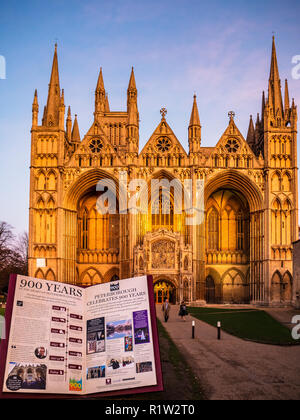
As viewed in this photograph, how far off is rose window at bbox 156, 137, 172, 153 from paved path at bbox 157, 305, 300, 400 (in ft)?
101

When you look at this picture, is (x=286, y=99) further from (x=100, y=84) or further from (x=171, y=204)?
(x=100, y=84)

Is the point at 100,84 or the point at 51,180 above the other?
the point at 100,84

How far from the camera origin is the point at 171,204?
50281mm

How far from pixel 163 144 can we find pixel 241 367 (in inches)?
1507

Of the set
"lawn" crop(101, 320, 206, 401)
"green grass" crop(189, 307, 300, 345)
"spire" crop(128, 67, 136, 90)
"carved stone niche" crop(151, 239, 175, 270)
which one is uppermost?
"spire" crop(128, 67, 136, 90)

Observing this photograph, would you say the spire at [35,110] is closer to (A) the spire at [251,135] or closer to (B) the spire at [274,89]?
(B) the spire at [274,89]

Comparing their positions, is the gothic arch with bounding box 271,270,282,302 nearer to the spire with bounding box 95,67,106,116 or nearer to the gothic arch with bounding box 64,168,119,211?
the gothic arch with bounding box 64,168,119,211

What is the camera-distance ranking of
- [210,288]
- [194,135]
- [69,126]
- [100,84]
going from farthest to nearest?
[100,84]
[69,126]
[210,288]
[194,135]

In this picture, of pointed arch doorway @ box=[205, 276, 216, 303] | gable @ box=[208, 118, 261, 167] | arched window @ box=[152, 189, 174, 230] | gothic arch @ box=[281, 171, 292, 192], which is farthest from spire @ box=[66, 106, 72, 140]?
gothic arch @ box=[281, 171, 292, 192]

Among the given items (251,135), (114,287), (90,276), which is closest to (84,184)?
(90,276)

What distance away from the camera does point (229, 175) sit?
163 ft

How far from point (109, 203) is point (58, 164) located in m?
8.07

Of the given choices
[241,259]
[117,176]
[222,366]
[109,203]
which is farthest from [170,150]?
[222,366]

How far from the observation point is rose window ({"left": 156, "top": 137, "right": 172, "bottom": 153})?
49781 millimetres
